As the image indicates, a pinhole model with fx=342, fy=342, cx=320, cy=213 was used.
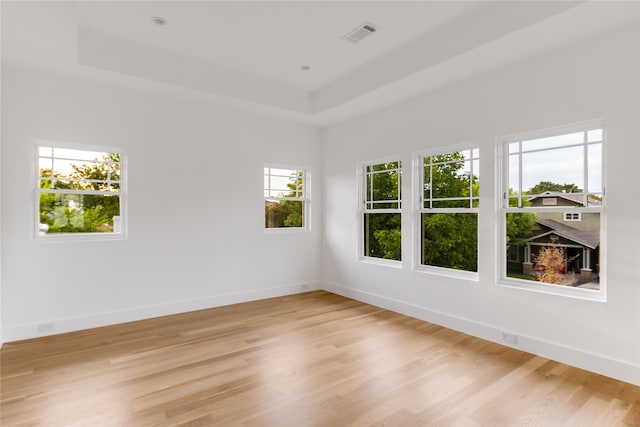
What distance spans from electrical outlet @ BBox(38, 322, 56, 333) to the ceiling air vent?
4364 mm

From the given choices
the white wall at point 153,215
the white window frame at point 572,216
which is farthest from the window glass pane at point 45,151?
the white window frame at point 572,216

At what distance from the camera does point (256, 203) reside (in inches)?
205

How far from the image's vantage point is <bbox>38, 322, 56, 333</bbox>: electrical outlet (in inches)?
143

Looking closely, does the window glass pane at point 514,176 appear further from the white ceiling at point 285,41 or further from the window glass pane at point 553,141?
the white ceiling at point 285,41

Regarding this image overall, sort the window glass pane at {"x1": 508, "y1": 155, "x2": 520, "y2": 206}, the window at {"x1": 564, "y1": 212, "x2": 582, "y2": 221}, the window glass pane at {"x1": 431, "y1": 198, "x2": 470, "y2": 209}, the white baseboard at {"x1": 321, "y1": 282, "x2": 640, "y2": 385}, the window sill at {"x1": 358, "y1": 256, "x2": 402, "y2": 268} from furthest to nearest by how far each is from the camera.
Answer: the window sill at {"x1": 358, "y1": 256, "x2": 402, "y2": 268}
the window glass pane at {"x1": 431, "y1": 198, "x2": 470, "y2": 209}
the window glass pane at {"x1": 508, "y1": 155, "x2": 520, "y2": 206}
the window at {"x1": 564, "y1": 212, "x2": 582, "y2": 221}
the white baseboard at {"x1": 321, "y1": 282, "x2": 640, "y2": 385}

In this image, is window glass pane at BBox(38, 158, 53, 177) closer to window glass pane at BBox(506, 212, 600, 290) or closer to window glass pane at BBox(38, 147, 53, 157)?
window glass pane at BBox(38, 147, 53, 157)

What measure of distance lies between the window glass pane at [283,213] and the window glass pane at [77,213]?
2080 millimetres

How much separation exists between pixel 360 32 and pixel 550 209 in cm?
251

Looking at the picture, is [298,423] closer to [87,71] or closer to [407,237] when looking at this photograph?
[407,237]

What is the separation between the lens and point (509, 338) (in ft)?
11.0

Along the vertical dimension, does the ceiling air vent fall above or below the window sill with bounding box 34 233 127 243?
above

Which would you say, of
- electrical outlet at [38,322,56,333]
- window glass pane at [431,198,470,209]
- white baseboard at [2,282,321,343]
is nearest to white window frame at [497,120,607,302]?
window glass pane at [431,198,470,209]

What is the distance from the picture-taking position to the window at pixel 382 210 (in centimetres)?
478

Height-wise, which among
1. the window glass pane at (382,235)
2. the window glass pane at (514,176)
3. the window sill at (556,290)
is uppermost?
the window glass pane at (514,176)
